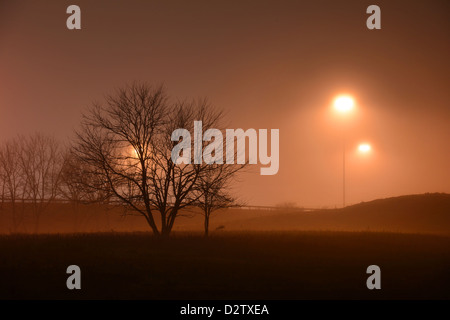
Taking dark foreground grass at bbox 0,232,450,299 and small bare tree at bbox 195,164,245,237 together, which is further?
small bare tree at bbox 195,164,245,237

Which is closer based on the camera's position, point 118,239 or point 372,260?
point 372,260

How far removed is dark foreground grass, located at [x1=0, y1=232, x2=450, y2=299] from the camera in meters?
10.9

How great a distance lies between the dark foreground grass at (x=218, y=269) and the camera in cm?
1090

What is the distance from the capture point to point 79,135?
2266 cm

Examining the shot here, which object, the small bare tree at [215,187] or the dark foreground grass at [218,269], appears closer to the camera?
the dark foreground grass at [218,269]

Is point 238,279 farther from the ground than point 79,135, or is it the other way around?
point 79,135

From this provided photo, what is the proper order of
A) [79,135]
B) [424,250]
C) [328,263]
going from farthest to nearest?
[79,135] < [424,250] < [328,263]

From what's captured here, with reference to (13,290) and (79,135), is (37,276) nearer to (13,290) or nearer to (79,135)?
(13,290)

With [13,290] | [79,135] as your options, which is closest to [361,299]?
[13,290]

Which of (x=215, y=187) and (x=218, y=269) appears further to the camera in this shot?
(x=215, y=187)

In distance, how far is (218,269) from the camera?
1330 cm
